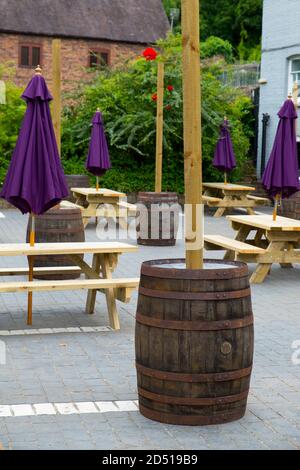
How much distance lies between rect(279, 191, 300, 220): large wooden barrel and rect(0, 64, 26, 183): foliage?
10.8 m

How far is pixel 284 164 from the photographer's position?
12711 millimetres

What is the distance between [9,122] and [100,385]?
19.4 meters

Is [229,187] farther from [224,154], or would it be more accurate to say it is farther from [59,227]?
[59,227]

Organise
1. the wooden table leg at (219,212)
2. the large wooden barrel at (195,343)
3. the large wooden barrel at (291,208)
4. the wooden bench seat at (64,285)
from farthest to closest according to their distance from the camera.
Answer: the wooden table leg at (219,212)
the large wooden barrel at (291,208)
the wooden bench seat at (64,285)
the large wooden barrel at (195,343)

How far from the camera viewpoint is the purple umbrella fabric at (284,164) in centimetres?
1262

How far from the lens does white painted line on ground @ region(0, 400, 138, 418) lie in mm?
5957

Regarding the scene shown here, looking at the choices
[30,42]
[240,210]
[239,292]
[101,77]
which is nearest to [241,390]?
[239,292]

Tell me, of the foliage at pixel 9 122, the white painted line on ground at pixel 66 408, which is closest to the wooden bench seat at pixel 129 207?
the foliage at pixel 9 122

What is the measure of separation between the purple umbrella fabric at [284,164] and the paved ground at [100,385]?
8.06 ft

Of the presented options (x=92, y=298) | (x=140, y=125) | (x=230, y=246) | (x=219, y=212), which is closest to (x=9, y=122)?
(x=140, y=125)

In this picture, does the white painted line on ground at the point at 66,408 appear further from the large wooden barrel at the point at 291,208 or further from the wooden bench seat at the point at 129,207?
the wooden bench seat at the point at 129,207

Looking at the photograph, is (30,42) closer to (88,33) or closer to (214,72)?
(88,33)

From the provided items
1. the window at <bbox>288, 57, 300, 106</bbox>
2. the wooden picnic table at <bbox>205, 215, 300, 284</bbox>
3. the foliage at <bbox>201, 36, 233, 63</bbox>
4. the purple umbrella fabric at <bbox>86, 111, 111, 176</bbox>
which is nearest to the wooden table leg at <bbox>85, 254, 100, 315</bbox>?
the wooden picnic table at <bbox>205, 215, 300, 284</bbox>

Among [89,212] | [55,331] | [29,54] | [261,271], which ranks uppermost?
[29,54]
